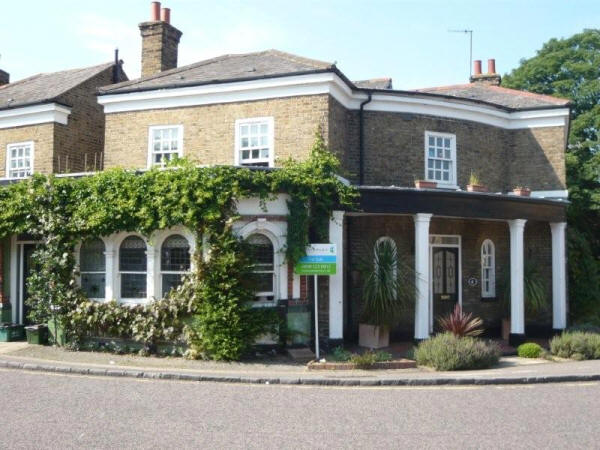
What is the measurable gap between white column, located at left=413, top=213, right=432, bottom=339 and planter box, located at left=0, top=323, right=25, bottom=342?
956 centimetres

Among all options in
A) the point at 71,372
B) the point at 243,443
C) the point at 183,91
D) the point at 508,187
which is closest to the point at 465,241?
the point at 508,187

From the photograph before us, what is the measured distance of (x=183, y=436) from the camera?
693cm

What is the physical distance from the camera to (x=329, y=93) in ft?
49.4

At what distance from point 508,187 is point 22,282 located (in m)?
13.9

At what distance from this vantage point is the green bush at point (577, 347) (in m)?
13.8

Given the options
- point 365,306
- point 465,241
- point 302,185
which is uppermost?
point 302,185

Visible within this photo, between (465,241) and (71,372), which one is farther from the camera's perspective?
(465,241)

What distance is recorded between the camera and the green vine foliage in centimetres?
1260

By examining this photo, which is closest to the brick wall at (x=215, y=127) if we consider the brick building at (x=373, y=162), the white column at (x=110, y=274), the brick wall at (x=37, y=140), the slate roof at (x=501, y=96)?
the brick building at (x=373, y=162)

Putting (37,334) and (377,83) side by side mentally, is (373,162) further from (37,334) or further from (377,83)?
(37,334)

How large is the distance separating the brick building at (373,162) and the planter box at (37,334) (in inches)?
57.7

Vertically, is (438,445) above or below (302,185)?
below

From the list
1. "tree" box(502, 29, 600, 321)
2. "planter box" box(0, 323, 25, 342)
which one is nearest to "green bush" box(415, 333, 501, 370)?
"planter box" box(0, 323, 25, 342)

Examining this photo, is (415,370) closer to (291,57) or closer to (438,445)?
(438,445)
